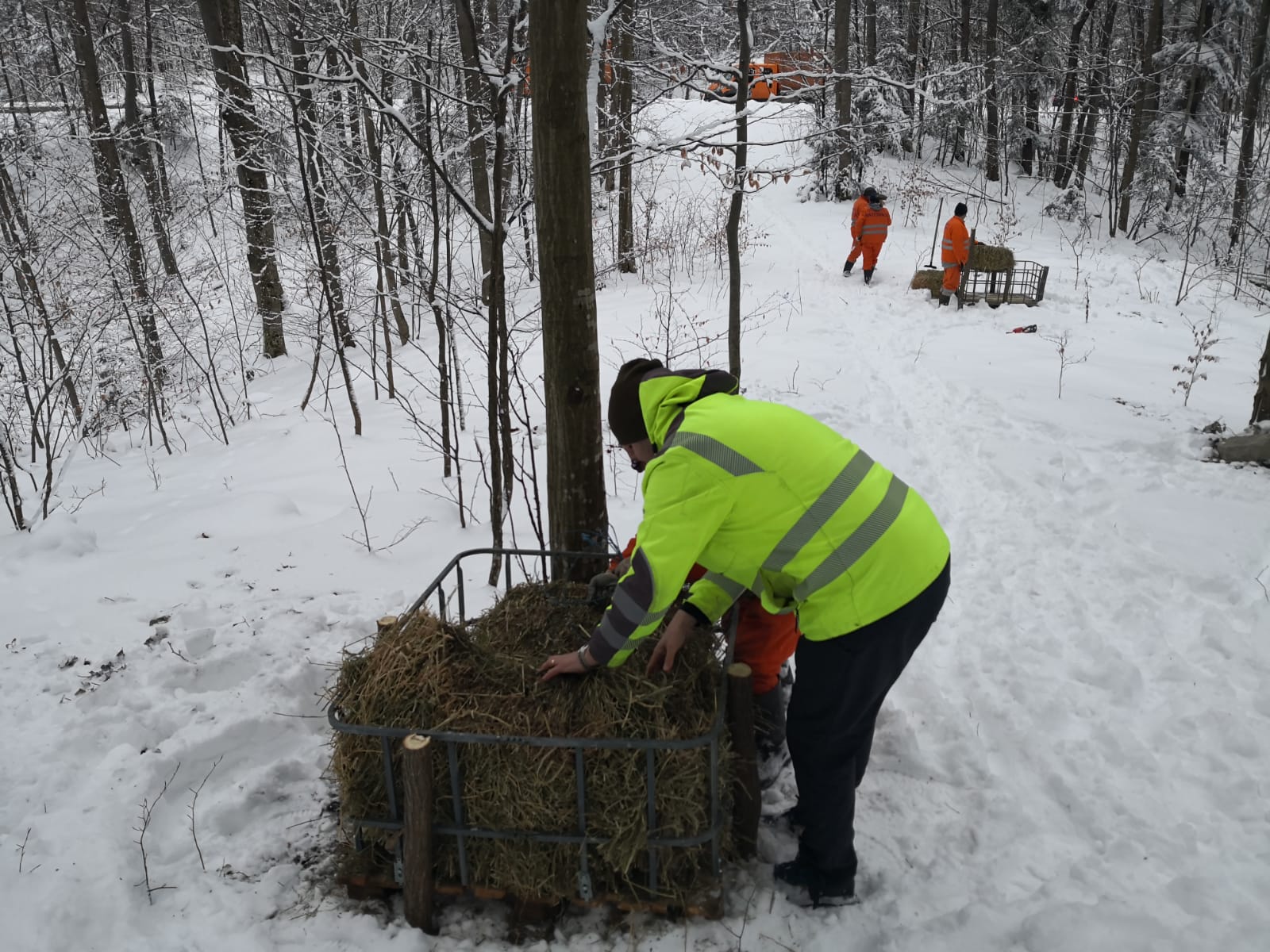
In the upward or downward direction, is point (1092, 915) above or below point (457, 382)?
below

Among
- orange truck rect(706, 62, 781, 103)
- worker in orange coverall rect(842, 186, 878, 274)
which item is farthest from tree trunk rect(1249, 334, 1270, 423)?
worker in orange coverall rect(842, 186, 878, 274)

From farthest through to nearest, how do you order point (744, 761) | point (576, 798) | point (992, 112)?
1. point (992, 112)
2. point (744, 761)
3. point (576, 798)

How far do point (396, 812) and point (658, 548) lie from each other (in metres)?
1.30

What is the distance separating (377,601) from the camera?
4.67 meters

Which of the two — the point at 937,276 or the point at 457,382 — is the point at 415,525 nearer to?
the point at 457,382

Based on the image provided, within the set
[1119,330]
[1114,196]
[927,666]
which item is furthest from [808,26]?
[927,666]

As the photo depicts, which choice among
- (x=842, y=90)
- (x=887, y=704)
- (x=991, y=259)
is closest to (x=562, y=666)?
(x=887, y=704)

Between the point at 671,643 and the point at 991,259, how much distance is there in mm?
11729

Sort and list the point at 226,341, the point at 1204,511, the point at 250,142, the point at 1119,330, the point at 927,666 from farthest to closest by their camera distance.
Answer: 1. the point at 226,341
2. the point at 1119,330
3. the point at 250,142
4. the point at 1204,511
5. the point at 927,666

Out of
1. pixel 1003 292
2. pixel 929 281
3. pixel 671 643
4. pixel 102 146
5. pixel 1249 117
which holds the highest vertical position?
pixel 1249 117

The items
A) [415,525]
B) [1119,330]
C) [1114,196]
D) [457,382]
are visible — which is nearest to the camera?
[415,525]

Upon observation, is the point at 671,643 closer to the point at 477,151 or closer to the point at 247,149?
the point at 247,149

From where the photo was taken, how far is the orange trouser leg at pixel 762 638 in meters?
3.05

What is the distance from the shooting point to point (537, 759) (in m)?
2.50
